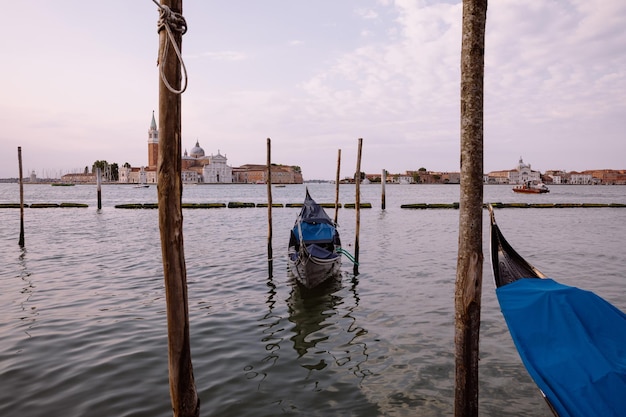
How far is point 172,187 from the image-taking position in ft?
10.7

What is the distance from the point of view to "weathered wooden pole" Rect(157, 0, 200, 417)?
323cm

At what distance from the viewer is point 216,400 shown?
5301mm

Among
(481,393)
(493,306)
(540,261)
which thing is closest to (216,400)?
(481,393)

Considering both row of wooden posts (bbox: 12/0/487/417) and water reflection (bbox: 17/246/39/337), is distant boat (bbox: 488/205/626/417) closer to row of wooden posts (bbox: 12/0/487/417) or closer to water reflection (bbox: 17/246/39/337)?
row of wooden posts (bbox: 12/0/487/417)

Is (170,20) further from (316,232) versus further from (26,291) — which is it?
(316,232)

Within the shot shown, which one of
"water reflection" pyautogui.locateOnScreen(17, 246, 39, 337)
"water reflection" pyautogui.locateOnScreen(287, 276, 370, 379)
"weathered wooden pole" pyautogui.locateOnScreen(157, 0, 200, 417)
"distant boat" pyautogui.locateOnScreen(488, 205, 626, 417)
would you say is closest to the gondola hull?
"water reflection" pyautogui.locateOnScreen(287, 276, 370, 379)

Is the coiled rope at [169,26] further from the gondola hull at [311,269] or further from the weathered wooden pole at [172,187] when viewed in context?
the gondola hull at [311,269]

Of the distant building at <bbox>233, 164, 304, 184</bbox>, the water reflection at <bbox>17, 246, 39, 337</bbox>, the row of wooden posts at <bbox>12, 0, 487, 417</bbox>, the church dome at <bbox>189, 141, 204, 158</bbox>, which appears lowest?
the water reflection at <bbox>17, 246, 39, 337</bbox>

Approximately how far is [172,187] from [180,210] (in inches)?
7.2

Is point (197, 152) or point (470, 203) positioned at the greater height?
Answer: point (197, 152)

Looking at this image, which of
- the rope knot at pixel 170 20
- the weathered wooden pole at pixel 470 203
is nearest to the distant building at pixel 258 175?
the weathered wooden pole at pixel 470 203

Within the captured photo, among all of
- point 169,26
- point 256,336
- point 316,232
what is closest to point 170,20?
point 169,26

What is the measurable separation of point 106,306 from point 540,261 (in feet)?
44.4

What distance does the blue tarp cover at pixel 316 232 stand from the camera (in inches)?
529
